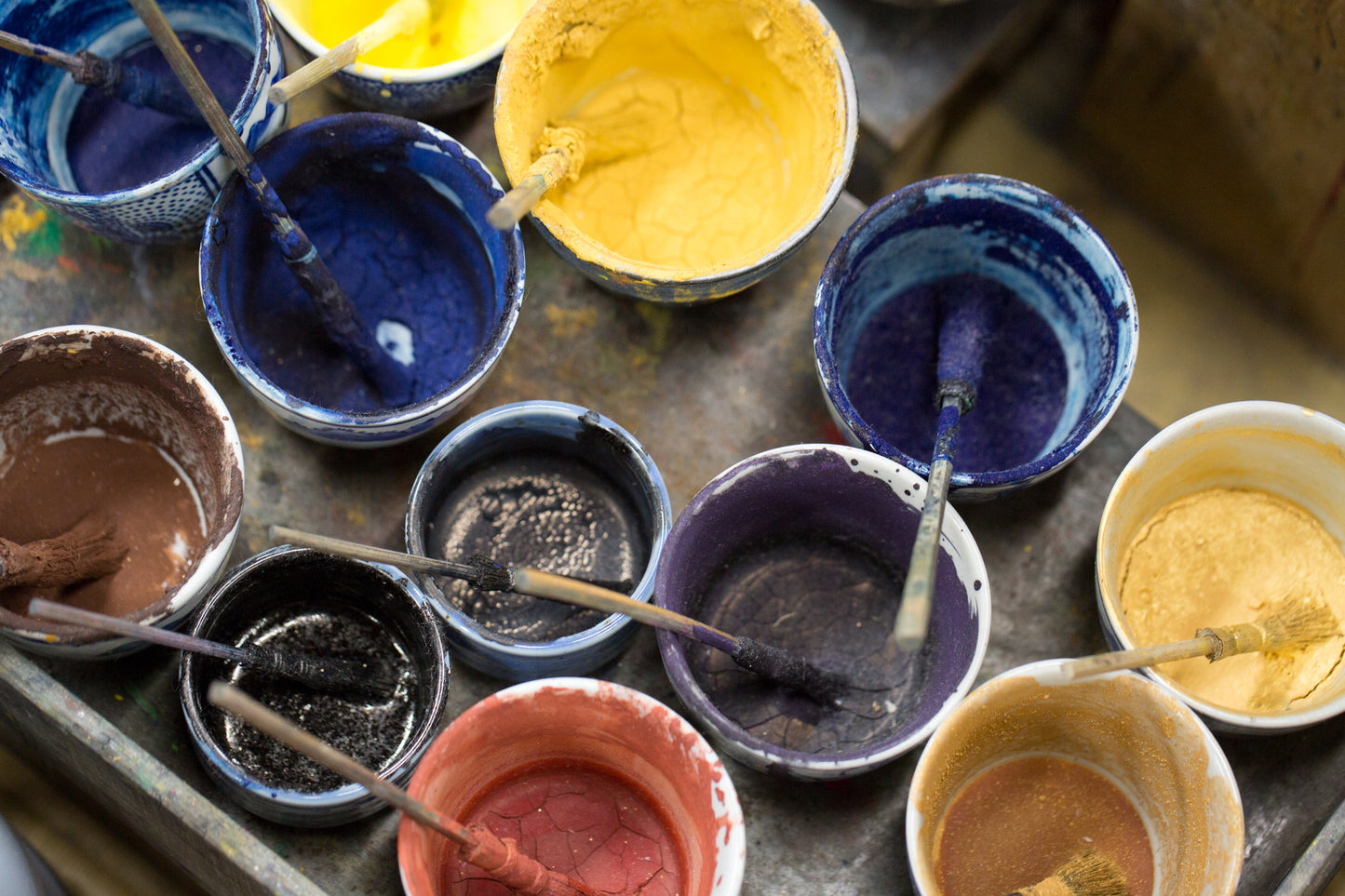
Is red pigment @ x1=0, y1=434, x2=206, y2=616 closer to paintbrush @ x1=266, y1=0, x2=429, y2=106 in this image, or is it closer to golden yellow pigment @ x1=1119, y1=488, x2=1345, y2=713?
paintbrush @ x1=266, y1=0, x2=429, y2=106

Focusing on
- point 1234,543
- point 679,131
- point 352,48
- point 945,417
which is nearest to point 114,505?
point 352,48

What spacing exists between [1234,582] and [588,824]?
119 centimetres

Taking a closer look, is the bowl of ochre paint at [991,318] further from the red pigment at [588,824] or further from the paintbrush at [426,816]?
the paintbrush at [426,816]

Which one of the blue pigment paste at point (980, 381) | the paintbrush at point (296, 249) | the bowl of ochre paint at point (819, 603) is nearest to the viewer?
the paintbrush at point (296, 249)

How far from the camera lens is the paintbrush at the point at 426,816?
1249 millimetres

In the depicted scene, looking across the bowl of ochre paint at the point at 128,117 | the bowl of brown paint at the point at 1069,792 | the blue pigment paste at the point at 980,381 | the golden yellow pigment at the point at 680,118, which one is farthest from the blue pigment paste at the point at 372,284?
the bowl of brown paint at the point at 1069,792

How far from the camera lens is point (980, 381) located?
198cm

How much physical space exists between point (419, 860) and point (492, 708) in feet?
0.75

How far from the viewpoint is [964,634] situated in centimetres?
172

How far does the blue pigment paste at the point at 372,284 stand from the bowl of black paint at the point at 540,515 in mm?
165

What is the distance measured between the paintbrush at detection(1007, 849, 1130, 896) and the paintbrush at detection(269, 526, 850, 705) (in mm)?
424

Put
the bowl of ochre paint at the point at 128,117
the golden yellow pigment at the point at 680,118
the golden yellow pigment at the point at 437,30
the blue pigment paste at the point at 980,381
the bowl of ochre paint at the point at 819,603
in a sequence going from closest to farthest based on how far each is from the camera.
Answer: the bowl of ochre paint at the point at 819,603 → the bowl of ochre paint at the point at 128,117 → the golden yellow pigment at the point at 680,118 → the blue pigment paste at the point at 980,381 → the golden yellow pigment at the point at 437,30

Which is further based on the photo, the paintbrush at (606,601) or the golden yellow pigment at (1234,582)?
the golden yellow pigment at (1234,582)

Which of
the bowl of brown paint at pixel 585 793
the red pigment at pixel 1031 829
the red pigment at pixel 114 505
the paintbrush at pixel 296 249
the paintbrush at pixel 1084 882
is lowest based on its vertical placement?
the red pigment at pixel 1031 829
